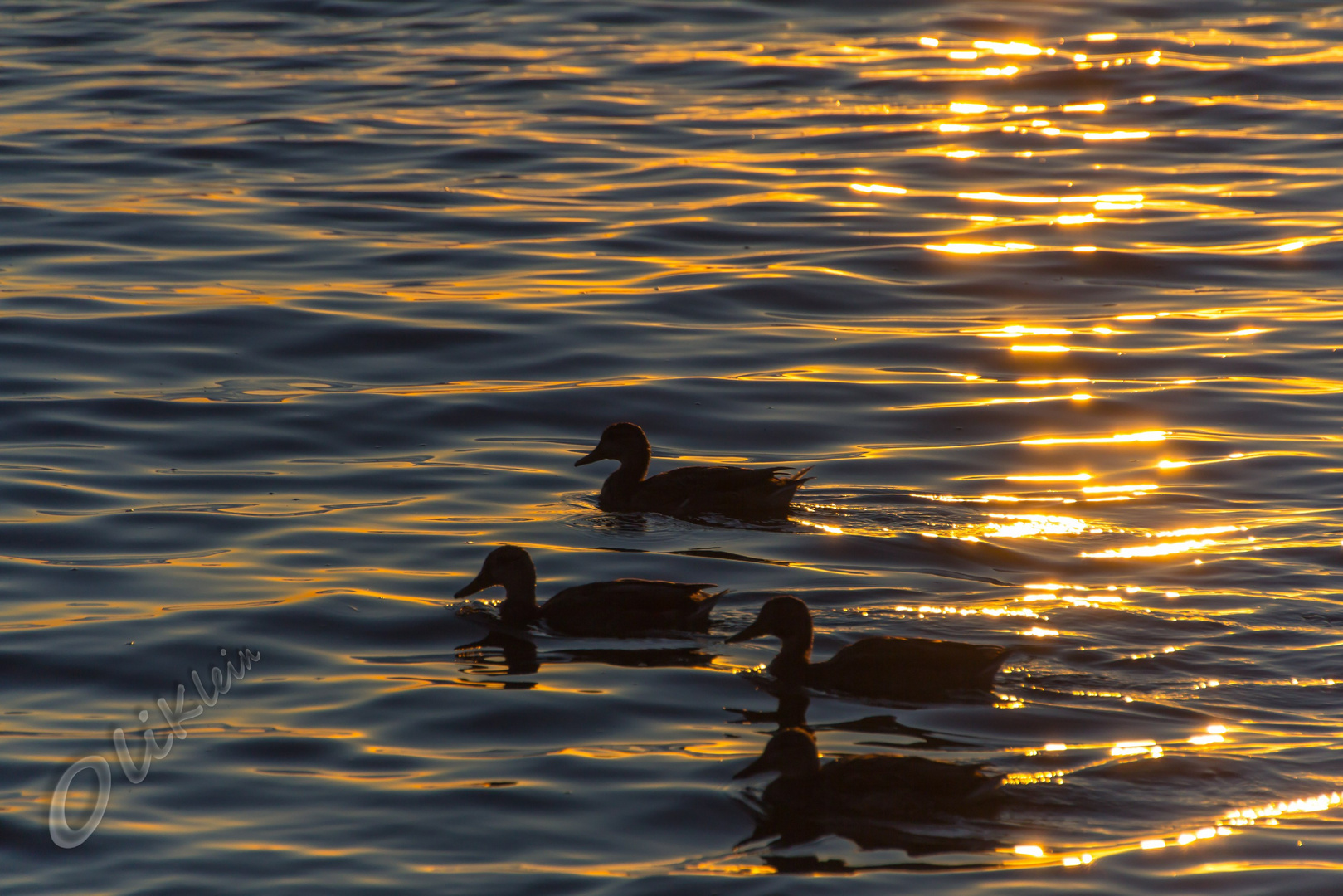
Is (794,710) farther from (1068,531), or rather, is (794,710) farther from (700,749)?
(1068,531)

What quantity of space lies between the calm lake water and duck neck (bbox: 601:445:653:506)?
0.21m

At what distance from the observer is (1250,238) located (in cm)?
1892

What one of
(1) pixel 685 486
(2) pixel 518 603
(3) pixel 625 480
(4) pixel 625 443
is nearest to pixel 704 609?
(2) pixel 518 603

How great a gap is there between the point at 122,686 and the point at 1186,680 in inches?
207

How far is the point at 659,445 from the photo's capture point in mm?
13195

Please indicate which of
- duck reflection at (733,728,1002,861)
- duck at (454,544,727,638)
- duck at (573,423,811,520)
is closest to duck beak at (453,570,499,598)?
duck at (454,544,727,638)

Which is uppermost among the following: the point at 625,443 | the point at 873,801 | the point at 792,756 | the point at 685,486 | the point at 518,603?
the point at 625,443

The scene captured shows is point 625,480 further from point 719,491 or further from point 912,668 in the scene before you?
point 912,668

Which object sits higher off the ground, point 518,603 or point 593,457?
point 593,457

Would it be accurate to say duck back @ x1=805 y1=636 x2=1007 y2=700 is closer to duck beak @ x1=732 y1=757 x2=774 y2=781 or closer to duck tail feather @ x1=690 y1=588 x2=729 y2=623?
duck tail feather @ x1=690 y1=588 x2=729 y2=623

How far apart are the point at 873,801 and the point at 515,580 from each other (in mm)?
3027

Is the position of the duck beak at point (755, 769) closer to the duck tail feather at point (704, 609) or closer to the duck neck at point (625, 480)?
the duck tail feather at point (704, 609)

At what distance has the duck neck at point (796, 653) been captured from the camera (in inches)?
328

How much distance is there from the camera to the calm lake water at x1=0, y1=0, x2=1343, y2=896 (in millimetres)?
7086
